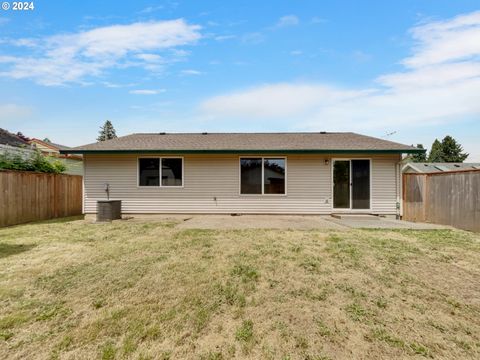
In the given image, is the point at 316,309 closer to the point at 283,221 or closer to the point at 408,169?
the point at 283,221

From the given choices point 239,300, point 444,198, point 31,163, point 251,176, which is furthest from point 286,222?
point 31,163

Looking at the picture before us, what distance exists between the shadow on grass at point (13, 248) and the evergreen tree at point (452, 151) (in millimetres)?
54796

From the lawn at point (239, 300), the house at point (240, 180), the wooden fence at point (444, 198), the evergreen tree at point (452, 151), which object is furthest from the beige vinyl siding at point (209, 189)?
the evergreen tree at point (452, 151)

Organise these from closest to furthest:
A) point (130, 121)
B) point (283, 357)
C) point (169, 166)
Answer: point (283, 357) → point (169, 166) → point (130, 121)

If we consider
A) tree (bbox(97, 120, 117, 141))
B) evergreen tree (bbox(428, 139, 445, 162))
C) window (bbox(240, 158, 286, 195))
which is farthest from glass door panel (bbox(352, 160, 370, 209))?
tree (bbox(97, 120, 117, 141))

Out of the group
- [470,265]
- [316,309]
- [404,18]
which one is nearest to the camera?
[316,309]

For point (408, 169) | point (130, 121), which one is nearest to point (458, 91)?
point (408, 169)

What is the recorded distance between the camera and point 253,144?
1016cm

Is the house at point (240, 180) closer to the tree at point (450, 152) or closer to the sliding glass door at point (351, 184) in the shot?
the sliding glass door at point (351, 184)

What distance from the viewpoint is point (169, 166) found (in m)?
10.0

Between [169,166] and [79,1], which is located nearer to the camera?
[79,1]

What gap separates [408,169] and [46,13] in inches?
928

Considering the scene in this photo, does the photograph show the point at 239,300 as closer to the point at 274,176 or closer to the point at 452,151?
the point at 274,176

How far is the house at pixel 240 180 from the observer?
31.8ft
